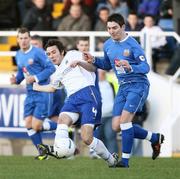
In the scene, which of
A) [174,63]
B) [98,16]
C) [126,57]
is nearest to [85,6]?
[98,16]

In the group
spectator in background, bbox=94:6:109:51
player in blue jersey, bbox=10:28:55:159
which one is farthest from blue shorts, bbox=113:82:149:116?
spectator in background, bbox=94:6:109:51

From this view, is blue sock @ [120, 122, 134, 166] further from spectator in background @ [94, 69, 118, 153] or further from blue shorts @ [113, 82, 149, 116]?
spectator in background @ [94, 69, 118, 153]

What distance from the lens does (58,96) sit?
59.0 feet

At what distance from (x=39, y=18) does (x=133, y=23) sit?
2197 mm

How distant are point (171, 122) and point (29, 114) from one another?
3.12 meters

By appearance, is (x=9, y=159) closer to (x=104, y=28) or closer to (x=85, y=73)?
(x=85, y=73)

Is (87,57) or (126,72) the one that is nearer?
(87,57)

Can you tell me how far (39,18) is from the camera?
20.7 metres

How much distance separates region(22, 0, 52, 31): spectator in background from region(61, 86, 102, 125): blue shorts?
7.70 meters

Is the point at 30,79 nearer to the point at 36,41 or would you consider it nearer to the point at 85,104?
Answer: the point at 36,41

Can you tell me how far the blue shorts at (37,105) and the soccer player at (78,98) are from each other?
155 inches

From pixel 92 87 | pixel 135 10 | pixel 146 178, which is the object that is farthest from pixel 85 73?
pixel 135 10

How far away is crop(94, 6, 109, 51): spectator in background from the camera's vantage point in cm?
2009

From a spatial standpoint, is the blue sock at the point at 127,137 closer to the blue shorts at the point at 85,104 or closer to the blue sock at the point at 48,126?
the blue shorts at the point at 85,104
